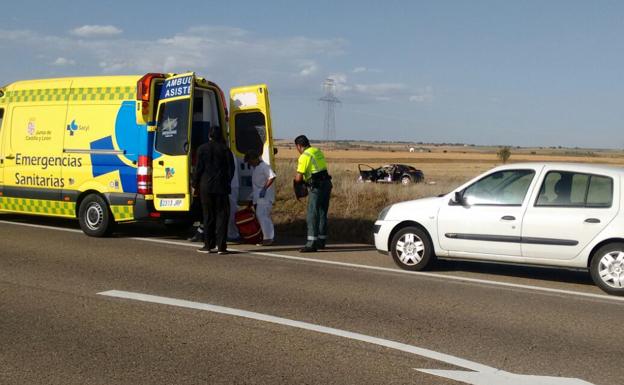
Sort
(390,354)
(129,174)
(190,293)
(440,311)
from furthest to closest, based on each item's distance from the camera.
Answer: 1. (129,174)
2. (190,293)
3. (440,311)
4. (390,354)

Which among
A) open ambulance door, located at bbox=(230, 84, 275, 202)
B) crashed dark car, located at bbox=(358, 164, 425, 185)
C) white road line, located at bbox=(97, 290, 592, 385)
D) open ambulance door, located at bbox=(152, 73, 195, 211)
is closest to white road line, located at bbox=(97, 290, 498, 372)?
white road line, located at bbox=(97, 290, 592, 385)

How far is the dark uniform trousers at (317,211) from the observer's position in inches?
393

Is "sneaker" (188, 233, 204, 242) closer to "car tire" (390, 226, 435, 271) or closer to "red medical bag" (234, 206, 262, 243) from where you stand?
"red medical bag" (234, 206, 262, 243)

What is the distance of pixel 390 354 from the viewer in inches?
194

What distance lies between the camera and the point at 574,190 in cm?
758

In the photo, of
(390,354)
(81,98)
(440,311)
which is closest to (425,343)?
(390,354)

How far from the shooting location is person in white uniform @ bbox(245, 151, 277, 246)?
1040cm

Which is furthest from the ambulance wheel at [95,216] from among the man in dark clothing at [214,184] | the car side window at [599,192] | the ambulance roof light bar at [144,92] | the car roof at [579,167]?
the car side window at [599,192]

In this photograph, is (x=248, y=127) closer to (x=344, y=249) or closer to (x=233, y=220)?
(x=233, y=220)

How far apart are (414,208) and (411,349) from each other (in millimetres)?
3699

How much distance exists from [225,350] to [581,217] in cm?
455

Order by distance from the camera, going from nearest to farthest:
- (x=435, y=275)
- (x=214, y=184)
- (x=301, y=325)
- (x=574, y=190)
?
1. (x=301, y=325)
2. (x=574, y=190)
3. (x=435, y=275)
4. (x=214, y=184)

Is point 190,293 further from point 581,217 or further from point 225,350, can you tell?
point 581,217

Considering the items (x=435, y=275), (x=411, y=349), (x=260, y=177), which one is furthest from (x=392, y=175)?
(x=411, y=349)
